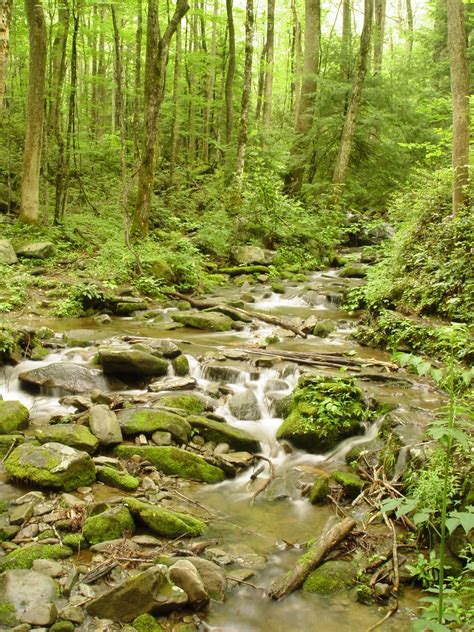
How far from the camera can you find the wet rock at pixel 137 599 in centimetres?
372

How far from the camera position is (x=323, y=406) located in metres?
6.90

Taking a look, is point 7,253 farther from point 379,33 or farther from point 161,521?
point 379,33

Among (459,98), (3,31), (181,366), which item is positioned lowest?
(181,366)

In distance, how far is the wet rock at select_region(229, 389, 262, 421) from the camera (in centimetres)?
751

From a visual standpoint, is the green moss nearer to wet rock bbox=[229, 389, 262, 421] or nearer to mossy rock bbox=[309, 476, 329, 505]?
mossy rock bbox=[309, 476, 329, 505]

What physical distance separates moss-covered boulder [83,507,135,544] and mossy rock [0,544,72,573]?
24 centimetres

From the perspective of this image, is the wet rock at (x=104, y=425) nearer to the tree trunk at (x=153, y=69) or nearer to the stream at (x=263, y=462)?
the stream at (x=263, y=462)

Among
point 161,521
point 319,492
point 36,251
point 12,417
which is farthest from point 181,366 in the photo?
point 36,251

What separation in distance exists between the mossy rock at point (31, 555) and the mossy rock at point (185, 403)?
9.74 feet

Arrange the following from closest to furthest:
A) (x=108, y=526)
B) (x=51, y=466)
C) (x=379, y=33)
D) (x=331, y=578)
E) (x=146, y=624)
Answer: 1. (x=146, y=624)
2. (x=331, y=578)
3. (x=108, y=526)
4. (x=51, y=466)
5. (x=379, y=33)

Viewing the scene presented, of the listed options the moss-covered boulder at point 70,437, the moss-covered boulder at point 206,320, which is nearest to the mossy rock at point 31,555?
the moss-covered boulder at point 70,437

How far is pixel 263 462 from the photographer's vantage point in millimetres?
6574

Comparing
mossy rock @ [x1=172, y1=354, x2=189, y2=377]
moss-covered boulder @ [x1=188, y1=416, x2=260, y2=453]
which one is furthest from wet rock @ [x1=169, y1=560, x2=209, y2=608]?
mossy rock @ [x1=172, y1=354, x2=189, y2=377]

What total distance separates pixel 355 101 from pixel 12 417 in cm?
1681
